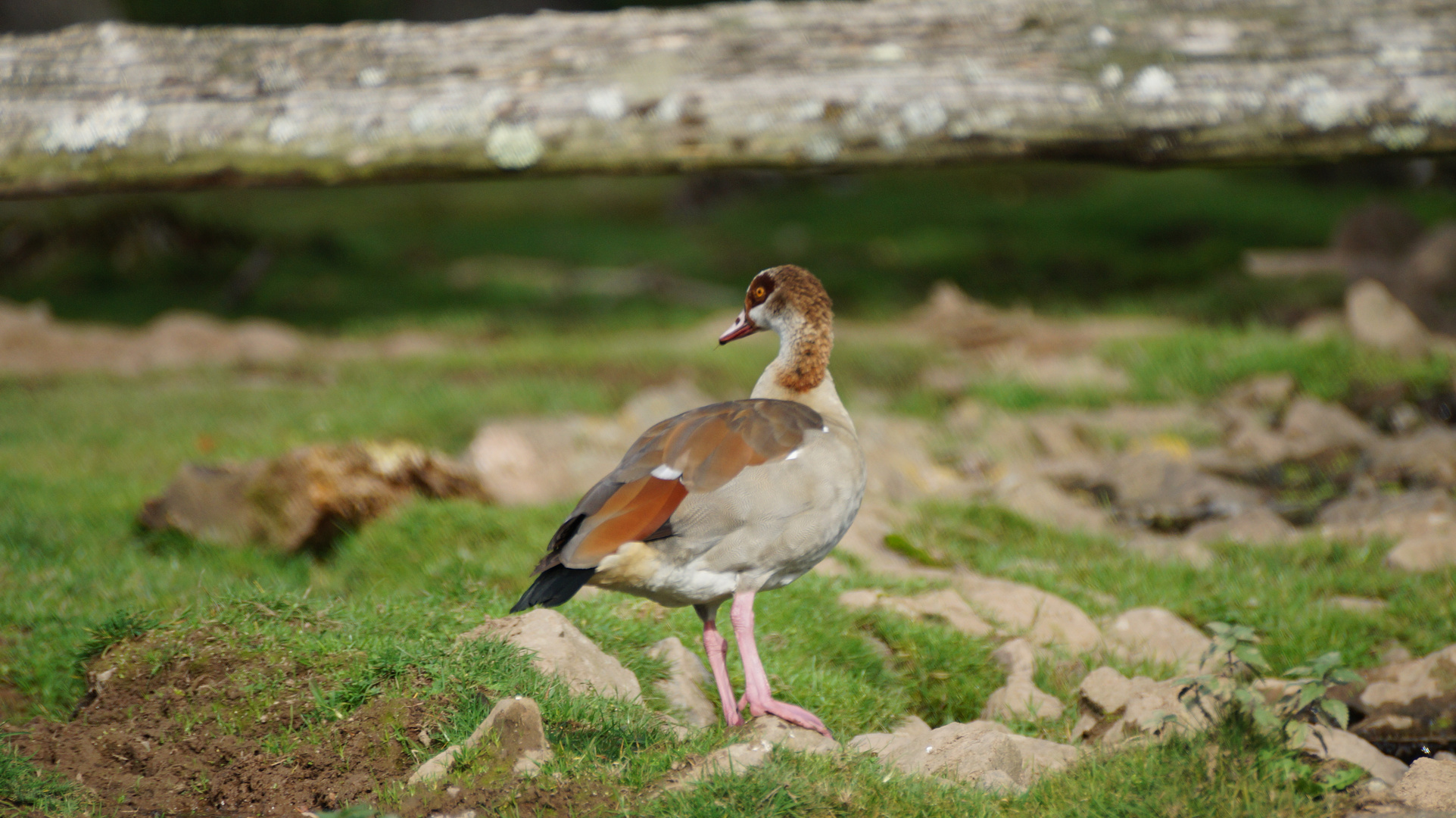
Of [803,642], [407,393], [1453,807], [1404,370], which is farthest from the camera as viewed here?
[407,393]

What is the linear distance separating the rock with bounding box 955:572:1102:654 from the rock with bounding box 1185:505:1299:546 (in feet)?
5.17

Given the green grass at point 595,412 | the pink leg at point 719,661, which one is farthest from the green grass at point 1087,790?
the pink leg at point 719,661

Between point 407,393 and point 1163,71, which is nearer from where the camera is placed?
point 1163,71

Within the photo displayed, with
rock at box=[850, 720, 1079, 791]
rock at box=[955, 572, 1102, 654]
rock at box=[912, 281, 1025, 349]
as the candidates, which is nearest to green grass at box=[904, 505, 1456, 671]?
rock at box=[955, 572, 1102, 654]

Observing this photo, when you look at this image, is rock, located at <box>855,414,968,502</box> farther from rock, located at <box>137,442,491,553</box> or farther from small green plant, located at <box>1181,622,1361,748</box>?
small green plant, located at <box>1181,622,1361,748</box>

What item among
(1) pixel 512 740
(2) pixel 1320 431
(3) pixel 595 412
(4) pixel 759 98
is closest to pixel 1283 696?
(1) pixel 512 740

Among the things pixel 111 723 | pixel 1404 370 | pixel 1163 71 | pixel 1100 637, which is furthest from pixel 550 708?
pixel 1404 370

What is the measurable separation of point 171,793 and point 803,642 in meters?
2.22

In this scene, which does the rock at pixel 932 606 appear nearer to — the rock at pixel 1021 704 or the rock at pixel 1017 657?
the rock at pixel 1017 657

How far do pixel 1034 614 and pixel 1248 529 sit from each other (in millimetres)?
2011

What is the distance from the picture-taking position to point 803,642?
186 inches

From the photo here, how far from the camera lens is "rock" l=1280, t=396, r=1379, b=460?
7734mm

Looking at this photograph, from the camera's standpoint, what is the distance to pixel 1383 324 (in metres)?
9.13

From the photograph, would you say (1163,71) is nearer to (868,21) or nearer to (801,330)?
(868,21)
